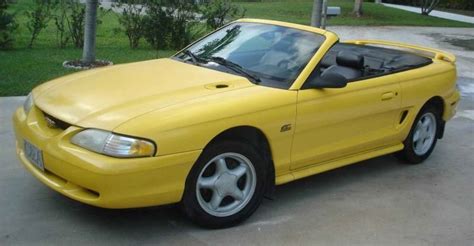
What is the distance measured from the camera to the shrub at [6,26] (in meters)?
9.75

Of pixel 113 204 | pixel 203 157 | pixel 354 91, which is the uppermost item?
pixel 354 91

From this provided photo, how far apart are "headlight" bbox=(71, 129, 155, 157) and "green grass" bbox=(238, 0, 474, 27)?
15106 millimetres

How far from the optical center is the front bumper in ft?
11.5

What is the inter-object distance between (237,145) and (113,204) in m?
0.92

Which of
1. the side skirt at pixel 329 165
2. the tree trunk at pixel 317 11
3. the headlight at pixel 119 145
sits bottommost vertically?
the side skirt at pixel 329 165

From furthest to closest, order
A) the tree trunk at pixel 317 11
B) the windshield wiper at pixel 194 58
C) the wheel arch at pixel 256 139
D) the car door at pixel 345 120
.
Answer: the tree trunk at pixel 317 11
the windshield wiper at pixel 194 58
the car door at pixel 345 120
the wheel arch at pixel 256 139

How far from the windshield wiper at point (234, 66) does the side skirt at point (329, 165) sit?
2.45ft

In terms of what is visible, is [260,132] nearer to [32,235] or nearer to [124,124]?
[124,124]

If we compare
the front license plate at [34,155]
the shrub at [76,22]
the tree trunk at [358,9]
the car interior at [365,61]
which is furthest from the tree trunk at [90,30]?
the tree trunk at [358,9]

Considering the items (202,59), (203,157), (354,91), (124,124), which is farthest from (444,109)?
(124,124)

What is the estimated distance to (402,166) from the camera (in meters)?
5.72

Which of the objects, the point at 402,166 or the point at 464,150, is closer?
the point at 402,166

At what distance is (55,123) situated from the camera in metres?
3.92

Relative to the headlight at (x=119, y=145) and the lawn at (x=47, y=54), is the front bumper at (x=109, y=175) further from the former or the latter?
the lawn at (x=47, y=54)
